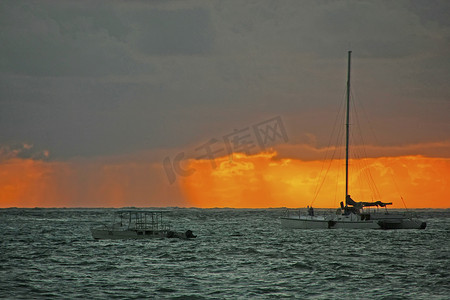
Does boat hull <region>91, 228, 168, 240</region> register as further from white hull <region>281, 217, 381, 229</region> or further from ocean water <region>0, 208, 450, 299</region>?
white hull <region>281, 217, 381, 229</region>

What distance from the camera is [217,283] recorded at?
47.4 meters

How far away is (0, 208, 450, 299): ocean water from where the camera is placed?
43500 mm

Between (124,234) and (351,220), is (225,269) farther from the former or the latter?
(351,220)

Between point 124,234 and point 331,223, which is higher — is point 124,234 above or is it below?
below

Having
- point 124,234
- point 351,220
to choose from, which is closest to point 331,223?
point 351,220

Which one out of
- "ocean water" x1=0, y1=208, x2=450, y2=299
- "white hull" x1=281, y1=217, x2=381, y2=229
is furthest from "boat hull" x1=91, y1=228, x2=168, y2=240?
"white hull" x1=281, y1=217, x2=381, y2=229

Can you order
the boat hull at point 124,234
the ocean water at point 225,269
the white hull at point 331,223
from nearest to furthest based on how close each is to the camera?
the ocean water at point 225,269 < the boat hull at point 124,234 < the white hull at point 331,223

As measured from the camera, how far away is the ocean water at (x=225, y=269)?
43.5 m

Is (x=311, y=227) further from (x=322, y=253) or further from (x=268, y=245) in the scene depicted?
(x=322, y=253)

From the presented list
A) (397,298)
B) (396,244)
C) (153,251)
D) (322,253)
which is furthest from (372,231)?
(397,298)

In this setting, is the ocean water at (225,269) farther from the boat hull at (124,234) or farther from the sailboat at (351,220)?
the sailboat at (351,220)

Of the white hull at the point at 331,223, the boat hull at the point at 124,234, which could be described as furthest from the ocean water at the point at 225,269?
the white hull at the point at 331,223

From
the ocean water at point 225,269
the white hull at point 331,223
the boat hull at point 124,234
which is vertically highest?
the white hull at point 331,223

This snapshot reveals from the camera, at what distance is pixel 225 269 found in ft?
182
